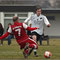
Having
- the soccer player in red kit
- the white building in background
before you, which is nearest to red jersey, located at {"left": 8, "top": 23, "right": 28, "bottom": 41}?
the soccer player in red kit

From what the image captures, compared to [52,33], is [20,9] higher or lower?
higher

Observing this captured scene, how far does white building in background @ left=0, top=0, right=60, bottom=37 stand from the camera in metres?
40.3

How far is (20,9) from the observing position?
40.4 meters

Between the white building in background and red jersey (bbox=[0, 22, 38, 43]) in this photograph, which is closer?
red jersey (bbox=[0, 22, 38, 43])

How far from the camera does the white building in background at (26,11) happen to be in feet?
132

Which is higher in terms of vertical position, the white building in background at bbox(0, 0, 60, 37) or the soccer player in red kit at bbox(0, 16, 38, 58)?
the soccer player in red kit at bbox(0, 16, 38, 58)

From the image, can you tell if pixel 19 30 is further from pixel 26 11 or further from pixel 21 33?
pixel 26 11

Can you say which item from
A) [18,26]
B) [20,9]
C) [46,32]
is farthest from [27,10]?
[18,26]

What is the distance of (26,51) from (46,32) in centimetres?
3385

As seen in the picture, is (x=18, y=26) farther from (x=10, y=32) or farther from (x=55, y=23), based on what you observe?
(x=55, y=23)

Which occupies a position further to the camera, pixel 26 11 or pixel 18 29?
pixel 26 11

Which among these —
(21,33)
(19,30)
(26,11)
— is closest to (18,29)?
(19,30)

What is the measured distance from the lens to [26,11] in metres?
40.6

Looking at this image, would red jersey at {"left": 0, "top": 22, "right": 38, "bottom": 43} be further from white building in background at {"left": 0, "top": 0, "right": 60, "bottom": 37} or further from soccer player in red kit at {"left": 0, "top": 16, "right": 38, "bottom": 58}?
white building in background at {"left": 0, "top": 0, "right": 60, "bottom": 37}
